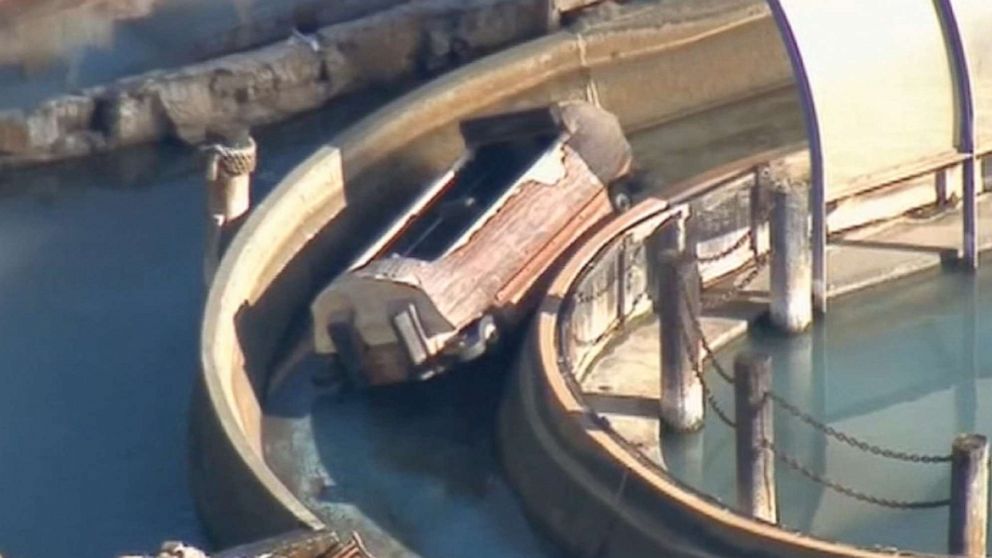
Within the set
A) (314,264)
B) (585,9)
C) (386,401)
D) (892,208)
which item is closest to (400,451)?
(386,401)

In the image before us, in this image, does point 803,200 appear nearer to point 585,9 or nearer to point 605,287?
point 605,287

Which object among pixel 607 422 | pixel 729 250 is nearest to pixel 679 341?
pixel 607 422

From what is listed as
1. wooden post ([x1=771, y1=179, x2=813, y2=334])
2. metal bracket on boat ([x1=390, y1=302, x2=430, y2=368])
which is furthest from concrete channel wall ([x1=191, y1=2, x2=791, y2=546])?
wooden post ([x1=771, y1=179, x2=813, y2=334])

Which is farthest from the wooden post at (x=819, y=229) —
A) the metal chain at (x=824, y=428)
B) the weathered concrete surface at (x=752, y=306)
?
the metal chain at (x=824, y=428)

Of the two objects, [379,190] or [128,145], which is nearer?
[379,190]

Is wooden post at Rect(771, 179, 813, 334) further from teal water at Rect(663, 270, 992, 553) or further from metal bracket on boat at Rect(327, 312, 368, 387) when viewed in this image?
metal bracket on boat at Rect(327, 312, 368, 387)
